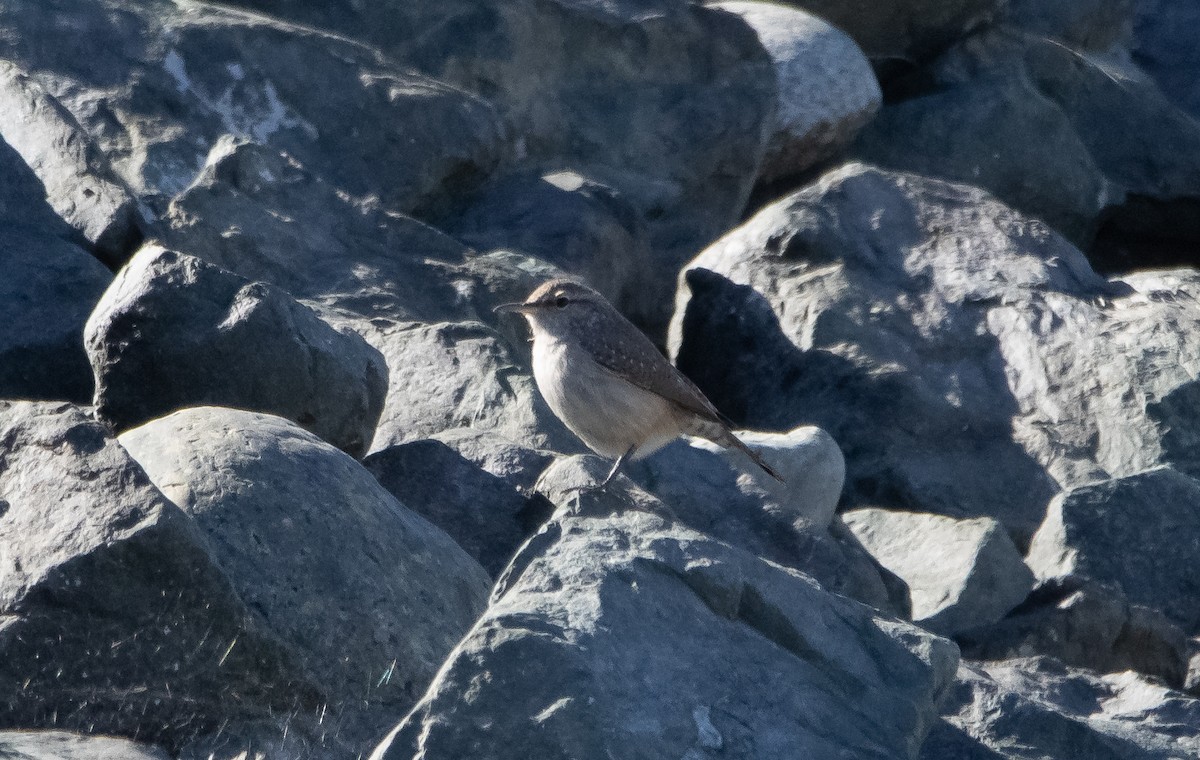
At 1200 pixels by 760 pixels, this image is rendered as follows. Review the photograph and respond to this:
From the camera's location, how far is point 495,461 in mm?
7711

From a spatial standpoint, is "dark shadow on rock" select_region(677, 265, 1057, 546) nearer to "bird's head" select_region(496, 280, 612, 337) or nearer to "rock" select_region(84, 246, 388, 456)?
"bird's head" select_region(496, 280, 612, 337)

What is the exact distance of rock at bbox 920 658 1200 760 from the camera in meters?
5.96

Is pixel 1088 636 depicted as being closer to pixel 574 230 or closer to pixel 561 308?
pixel 561 308

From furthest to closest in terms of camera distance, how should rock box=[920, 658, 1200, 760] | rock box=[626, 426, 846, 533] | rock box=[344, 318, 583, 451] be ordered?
rock box=[344, 318, 583, 451]
rock box=[626, 426, 846, 533]
rock box=[920, 658, 1200, 760]

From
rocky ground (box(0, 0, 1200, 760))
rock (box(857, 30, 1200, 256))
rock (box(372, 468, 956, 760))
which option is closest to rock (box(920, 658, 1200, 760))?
rocky ground (box(0, 0, 1200, 760))

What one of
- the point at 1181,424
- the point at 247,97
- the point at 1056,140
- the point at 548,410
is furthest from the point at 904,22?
the point at 548,410

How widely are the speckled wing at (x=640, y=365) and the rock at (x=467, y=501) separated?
0.77m

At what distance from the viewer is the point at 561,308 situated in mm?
7742

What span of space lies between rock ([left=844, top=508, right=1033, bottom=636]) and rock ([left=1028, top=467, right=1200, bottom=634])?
0.31 metres

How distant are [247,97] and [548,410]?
3978 millimetres

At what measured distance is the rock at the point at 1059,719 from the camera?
596 centimetres

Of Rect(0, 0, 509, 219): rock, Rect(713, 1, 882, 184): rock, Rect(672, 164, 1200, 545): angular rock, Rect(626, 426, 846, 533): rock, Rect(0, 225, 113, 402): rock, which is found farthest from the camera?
Rect(713, 1, 882, 184): rock

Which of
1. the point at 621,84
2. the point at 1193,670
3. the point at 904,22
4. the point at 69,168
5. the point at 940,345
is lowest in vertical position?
the point at 1193,670

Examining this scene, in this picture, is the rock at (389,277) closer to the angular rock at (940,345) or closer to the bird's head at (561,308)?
the bird's head at (561,308)
